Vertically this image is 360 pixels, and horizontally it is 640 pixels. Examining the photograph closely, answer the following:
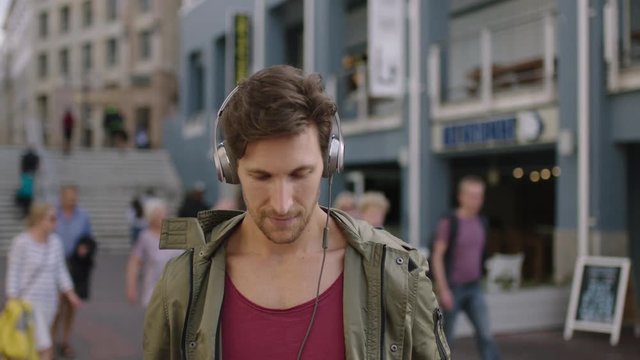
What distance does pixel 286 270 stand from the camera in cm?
176

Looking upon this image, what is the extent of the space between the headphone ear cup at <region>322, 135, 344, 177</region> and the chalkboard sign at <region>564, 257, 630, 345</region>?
7.31 meters

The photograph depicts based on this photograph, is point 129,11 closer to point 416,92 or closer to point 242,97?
point 416,92

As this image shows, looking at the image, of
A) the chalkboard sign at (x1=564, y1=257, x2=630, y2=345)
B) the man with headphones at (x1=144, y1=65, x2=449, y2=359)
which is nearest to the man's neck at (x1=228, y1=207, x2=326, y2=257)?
the man with headphones at (x1=144, y1=65, x2=449, y2=359)

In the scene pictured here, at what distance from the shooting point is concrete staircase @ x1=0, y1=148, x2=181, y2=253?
20250mm

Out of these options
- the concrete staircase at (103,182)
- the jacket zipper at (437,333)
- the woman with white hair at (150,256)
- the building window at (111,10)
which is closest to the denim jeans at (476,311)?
the woman with white hair at (150,256)

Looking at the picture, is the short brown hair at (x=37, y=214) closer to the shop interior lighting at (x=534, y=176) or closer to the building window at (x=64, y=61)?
the shop interior lighting at (x=534, y=176)

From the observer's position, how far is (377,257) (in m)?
1.73

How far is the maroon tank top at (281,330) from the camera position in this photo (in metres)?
1.68

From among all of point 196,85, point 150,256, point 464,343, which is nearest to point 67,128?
point 196,85

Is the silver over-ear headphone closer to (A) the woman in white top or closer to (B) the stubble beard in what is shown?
(B) the stubble beard

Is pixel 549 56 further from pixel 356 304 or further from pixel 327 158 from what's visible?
pixel 356 304

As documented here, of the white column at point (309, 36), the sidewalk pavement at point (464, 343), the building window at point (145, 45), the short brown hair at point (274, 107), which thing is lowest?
the sidewalk pavement at point (464, 343)

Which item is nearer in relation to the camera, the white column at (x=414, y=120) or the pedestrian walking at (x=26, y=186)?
the white column at (x=414, y=120)

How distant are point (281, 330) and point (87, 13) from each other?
158 ft
